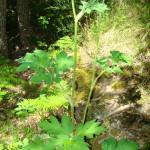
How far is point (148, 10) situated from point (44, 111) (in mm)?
2245

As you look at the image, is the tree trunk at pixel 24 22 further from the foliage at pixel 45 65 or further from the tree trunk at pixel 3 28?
the foliage at pixel 45 65

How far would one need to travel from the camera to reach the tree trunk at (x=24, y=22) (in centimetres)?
738

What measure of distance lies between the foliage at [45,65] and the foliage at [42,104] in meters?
1.66

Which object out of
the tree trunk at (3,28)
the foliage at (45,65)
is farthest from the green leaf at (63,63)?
the tree trunk at (3,28)

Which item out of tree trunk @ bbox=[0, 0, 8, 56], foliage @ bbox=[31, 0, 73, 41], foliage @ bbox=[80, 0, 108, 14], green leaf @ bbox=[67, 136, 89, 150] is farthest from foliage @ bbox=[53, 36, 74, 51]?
green leaf @ bbox=[67, 136, 89, 150]

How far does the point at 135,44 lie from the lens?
5.04 metres

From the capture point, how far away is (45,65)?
2627 millimetres

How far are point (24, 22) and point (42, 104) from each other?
3.55 m

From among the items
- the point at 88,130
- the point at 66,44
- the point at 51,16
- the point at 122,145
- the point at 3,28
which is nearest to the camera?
the point at 122,145

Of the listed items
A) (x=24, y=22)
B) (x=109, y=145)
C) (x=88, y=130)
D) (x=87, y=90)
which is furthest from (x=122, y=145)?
(x=24, y=22)

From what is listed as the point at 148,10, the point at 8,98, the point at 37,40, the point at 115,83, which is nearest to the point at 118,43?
the point at 148,10

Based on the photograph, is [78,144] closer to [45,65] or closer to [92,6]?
[45,65]

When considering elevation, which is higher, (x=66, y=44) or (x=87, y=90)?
(x=66, y=44)

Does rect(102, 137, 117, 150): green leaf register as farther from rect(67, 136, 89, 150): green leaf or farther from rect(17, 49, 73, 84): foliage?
rect(17, 49, 73, 84): foliage
